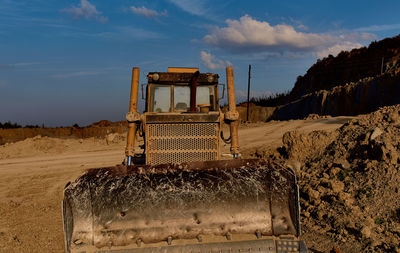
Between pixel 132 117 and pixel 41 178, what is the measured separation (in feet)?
26.8

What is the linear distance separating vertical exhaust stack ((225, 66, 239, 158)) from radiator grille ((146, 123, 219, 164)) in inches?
15.0

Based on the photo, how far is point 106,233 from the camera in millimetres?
3732

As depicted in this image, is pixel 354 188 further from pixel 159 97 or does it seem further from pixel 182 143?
pixel 159 97

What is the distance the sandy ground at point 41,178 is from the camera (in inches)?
252

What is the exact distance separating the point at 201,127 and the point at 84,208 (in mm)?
2550

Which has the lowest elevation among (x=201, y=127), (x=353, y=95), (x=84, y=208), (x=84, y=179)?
(x=84, y=208)

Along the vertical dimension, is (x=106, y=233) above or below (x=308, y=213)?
above

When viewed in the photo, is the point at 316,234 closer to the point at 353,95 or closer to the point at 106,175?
the point at 106,175

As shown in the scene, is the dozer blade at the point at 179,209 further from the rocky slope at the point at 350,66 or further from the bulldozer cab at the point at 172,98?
the rocky slope at the point at 350,66

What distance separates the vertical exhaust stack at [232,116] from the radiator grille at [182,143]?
381mm

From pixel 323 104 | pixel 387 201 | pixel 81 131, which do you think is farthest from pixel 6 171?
pixel 323 104

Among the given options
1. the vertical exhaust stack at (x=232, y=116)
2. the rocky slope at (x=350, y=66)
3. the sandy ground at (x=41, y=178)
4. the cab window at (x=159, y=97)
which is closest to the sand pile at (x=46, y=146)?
the sandy ground at (x=41, y=178)

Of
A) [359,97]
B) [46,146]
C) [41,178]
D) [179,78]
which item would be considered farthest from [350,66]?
[179,78]

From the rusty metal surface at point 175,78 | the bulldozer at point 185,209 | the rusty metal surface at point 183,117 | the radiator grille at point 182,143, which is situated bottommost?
the bulldozer at point 185,209
